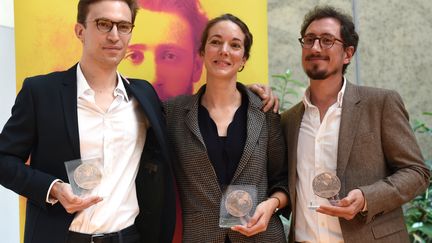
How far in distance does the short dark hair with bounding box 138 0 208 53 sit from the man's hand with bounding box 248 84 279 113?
22.1 inches

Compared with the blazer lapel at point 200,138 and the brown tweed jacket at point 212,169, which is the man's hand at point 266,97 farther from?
the blazer lapel at point 200,138

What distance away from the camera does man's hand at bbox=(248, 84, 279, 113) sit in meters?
2.85

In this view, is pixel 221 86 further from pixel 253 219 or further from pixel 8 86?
pixel 8 86

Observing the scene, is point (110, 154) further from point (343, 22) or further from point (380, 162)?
point (343, 22)

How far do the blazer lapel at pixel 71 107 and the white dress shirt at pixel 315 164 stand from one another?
113 cm

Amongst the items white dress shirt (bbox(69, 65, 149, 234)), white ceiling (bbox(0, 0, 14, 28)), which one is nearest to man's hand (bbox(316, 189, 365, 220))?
white dress shirt (bbox(69, 65, 149, 234))

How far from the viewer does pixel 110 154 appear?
7.89 ft

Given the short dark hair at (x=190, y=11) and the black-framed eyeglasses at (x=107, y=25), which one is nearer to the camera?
the black-framed eyeglasses at (x=107, y=25)

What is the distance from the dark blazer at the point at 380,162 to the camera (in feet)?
8.25

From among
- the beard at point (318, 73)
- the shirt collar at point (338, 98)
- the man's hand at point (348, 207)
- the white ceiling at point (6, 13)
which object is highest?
the white ceiling at point (6, 13)

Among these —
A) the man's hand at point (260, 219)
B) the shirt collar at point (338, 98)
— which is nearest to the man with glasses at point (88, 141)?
the man's hand at point (260, 219)

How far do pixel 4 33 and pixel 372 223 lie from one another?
2.22 metres

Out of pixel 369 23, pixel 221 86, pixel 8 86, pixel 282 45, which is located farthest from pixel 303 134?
pixel 369 23

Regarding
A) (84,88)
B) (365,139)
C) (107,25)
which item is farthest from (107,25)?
(365,139)
